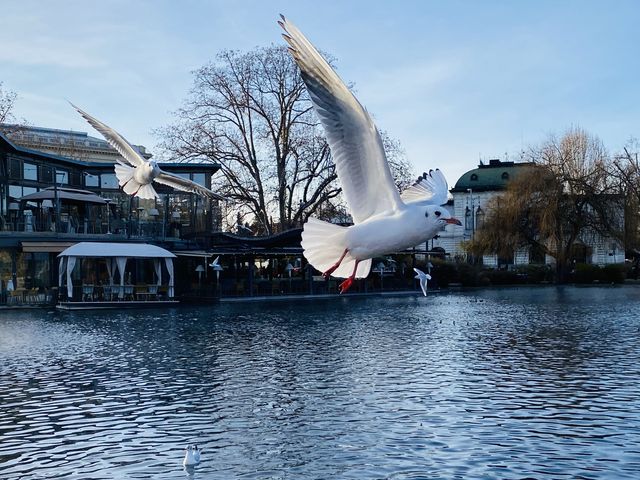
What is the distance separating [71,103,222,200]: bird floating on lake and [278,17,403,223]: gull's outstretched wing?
9.24 m

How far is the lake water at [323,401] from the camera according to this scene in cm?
1165

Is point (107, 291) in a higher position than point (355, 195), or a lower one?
lower

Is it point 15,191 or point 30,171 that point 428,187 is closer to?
point 15,191

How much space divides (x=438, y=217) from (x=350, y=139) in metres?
1.29

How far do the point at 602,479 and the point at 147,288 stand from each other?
3221 cm

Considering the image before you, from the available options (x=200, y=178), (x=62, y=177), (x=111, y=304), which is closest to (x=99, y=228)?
(x=111, y=304)

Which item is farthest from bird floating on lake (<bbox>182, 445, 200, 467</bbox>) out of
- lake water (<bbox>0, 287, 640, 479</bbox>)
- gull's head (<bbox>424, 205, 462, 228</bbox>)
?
gull's head (<bbox>424, 205, 462, 228</bbox>)

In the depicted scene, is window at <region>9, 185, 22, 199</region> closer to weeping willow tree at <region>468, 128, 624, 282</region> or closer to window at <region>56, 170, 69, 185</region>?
window at <region>56, 170, 69, 185</region>

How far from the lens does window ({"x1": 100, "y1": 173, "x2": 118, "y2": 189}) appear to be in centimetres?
5400

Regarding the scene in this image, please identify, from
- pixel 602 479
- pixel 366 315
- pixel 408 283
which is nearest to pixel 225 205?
pixel 408 283

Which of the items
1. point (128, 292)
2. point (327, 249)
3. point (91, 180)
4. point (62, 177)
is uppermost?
point (91, 180)

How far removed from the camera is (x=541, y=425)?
13.5 m

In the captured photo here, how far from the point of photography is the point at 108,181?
54.3 m

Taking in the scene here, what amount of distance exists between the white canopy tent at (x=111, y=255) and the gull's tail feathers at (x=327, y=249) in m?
30.6
